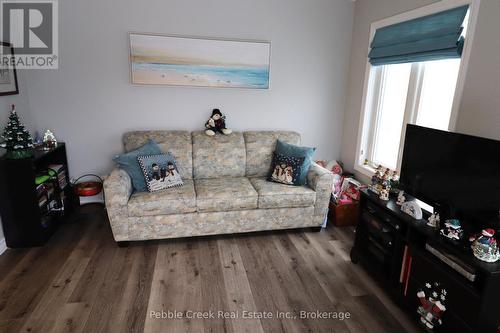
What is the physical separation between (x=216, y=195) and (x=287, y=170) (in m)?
0.82

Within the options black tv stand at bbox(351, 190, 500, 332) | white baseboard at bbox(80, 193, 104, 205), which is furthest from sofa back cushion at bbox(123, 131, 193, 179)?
black tv stand at bbox(351, 190, 500, 332)

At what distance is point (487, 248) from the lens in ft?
5.44

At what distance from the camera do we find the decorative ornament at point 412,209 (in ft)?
7.00

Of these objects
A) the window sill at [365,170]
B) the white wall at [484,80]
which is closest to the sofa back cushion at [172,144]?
the window sill at [365,170]

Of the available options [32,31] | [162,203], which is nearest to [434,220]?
[162,203]

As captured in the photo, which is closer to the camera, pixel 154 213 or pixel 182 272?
pixel 182 272

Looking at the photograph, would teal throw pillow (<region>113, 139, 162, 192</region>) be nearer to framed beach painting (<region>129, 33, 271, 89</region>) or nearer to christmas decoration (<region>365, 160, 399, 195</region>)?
framed beach painting (<region>129, 33, 271, 89</region>)

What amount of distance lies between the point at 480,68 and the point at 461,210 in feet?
3.27

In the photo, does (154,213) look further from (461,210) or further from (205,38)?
(461,210)

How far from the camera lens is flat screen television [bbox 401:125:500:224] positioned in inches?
70.2

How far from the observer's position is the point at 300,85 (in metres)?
3.83

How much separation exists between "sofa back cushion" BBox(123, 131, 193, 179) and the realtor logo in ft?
3.56

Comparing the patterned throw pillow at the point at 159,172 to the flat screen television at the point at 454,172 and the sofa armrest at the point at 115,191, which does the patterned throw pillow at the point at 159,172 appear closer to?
the sofa armrest at the point at 115,191

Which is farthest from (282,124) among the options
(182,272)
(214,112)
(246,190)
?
(182,272)
